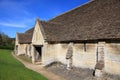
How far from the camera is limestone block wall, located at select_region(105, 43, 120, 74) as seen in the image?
13.8 meters

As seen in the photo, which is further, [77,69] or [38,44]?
[38,44]

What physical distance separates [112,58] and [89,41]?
352 centimetres

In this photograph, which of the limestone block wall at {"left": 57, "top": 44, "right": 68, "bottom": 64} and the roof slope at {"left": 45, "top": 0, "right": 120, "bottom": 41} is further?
the limestone block wall at {"left": 57, "top": 44, "right": 68, "bottom": 64}

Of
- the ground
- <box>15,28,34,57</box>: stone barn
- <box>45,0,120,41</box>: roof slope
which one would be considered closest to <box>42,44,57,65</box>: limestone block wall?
<box>45,0,120,41</box>: roof slope

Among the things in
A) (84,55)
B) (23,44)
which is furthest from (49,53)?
(23,44)

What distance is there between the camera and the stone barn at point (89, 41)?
14.5 m

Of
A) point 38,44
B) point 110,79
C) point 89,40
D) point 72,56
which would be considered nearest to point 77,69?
point 72,56

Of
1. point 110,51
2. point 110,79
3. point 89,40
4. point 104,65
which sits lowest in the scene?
point 110,79

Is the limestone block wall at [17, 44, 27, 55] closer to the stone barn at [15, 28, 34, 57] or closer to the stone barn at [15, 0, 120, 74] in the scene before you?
the stone barn at [15, 28, 34, 57]

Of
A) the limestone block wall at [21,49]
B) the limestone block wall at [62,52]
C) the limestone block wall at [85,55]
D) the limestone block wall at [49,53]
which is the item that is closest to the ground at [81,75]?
the limestone block wall at [85,55]

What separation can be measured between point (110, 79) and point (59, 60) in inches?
393

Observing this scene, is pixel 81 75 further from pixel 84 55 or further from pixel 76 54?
pixel 76 54

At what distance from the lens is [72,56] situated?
19.6m

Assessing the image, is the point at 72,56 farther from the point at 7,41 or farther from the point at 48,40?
the point at 7,41
